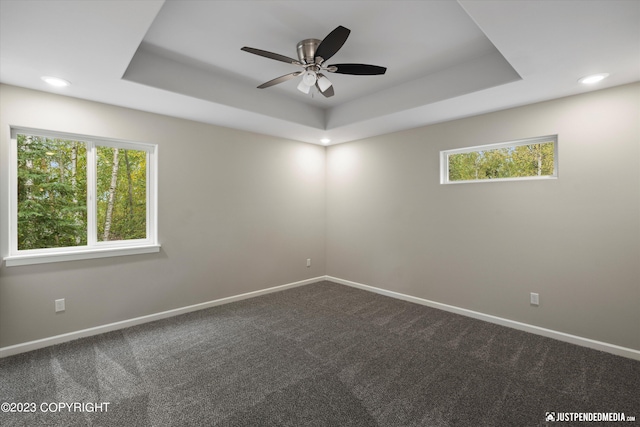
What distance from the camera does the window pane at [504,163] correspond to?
3.13 metres

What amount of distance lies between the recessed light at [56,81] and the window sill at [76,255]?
5.09ft

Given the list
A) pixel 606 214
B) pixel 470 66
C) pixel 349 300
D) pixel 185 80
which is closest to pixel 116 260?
pixel 185 80

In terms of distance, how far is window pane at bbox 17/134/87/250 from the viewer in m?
2.82

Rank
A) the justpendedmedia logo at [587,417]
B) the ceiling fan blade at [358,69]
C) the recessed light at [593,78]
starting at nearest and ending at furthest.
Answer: the justpendedmedia logo at [587,417] < the ceiling fan blade at [358,69] < the recessed light at [593,78]

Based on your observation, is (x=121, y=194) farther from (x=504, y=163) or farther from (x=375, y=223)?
(x=504, y=163)

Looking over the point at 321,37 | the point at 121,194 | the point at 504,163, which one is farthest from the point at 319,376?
the point at 504,163

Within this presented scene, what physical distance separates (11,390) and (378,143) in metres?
4.54

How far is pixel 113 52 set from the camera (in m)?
2.13

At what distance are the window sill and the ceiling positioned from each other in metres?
1.53

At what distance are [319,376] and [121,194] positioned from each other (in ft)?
9.44

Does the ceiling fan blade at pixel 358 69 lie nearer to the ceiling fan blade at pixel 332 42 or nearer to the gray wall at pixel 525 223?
the ceiling fan blade at pixel 332 42

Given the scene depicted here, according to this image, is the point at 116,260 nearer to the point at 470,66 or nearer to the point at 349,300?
the point at 349,300

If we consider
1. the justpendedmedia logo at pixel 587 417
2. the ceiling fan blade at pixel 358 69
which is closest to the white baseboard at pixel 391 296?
the justpendedmedia logo at pixel 587 417

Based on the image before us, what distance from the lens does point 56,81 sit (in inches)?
101
